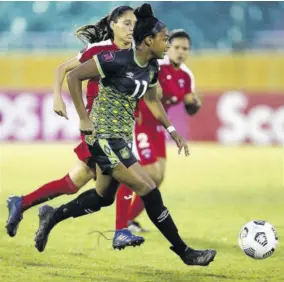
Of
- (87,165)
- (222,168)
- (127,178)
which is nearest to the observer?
(127,178)

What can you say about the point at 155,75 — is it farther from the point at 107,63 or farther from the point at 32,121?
the point at 32,121

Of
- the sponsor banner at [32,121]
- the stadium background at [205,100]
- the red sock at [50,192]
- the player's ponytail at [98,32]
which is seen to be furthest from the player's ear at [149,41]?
the sponsor banner at [32,121]

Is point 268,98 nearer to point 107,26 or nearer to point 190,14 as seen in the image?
point 190,14

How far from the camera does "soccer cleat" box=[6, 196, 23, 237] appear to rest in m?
7.43

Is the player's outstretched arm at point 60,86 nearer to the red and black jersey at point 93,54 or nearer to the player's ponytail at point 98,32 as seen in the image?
the red and black jersey at point 93,54

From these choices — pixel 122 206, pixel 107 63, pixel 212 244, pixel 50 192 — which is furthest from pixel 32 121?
pixel 107 63

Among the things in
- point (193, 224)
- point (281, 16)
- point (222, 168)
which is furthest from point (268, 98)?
point (193, 224)

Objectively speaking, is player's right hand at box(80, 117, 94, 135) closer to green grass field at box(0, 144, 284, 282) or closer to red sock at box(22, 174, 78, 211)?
green grass field at box(0, 144, 284, 282)

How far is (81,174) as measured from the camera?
7.47 m

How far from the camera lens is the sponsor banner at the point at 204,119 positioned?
20.3 m

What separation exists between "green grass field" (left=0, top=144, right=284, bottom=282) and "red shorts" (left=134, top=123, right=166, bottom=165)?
723 millimetres

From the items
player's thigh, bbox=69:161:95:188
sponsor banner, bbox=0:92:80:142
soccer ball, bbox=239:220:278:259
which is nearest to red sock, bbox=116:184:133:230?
player's thigh, bbox=69:161:95:188

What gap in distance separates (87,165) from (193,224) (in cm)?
228

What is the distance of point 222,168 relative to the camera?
16.1m
